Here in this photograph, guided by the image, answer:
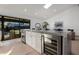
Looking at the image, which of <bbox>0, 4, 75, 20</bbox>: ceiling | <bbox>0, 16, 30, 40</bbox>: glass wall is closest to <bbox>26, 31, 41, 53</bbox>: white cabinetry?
<bbox>0, 16, 30, 40</bbox>: glass wall

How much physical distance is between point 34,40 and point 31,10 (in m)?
0.46

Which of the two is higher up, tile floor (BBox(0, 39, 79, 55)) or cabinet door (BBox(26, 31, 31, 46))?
cabinet door (BBox(26, 31, 31, 46))

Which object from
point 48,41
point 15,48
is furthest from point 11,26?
point 48,41

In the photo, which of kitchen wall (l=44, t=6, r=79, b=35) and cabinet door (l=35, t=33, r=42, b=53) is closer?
kitchen wall (l=44, t=6, r=79, b=35)

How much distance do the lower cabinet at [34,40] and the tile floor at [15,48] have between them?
0.21 ft

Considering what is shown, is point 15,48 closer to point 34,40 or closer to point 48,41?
point 34,40

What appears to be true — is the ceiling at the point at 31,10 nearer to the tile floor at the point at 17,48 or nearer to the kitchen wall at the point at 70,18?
the kitchen wall at the point at 70,18

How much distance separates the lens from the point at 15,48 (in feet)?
4.99

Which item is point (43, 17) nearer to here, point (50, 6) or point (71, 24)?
point (50, 6)

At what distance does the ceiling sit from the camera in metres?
1.45

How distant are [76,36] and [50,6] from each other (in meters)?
0.55

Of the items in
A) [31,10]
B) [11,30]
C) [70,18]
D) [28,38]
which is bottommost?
[28,38]

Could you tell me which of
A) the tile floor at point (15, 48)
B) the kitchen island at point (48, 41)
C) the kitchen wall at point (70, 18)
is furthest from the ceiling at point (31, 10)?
the tile floor at point (15, 48)

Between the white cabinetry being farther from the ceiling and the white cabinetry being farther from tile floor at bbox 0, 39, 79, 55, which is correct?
the ceiling
